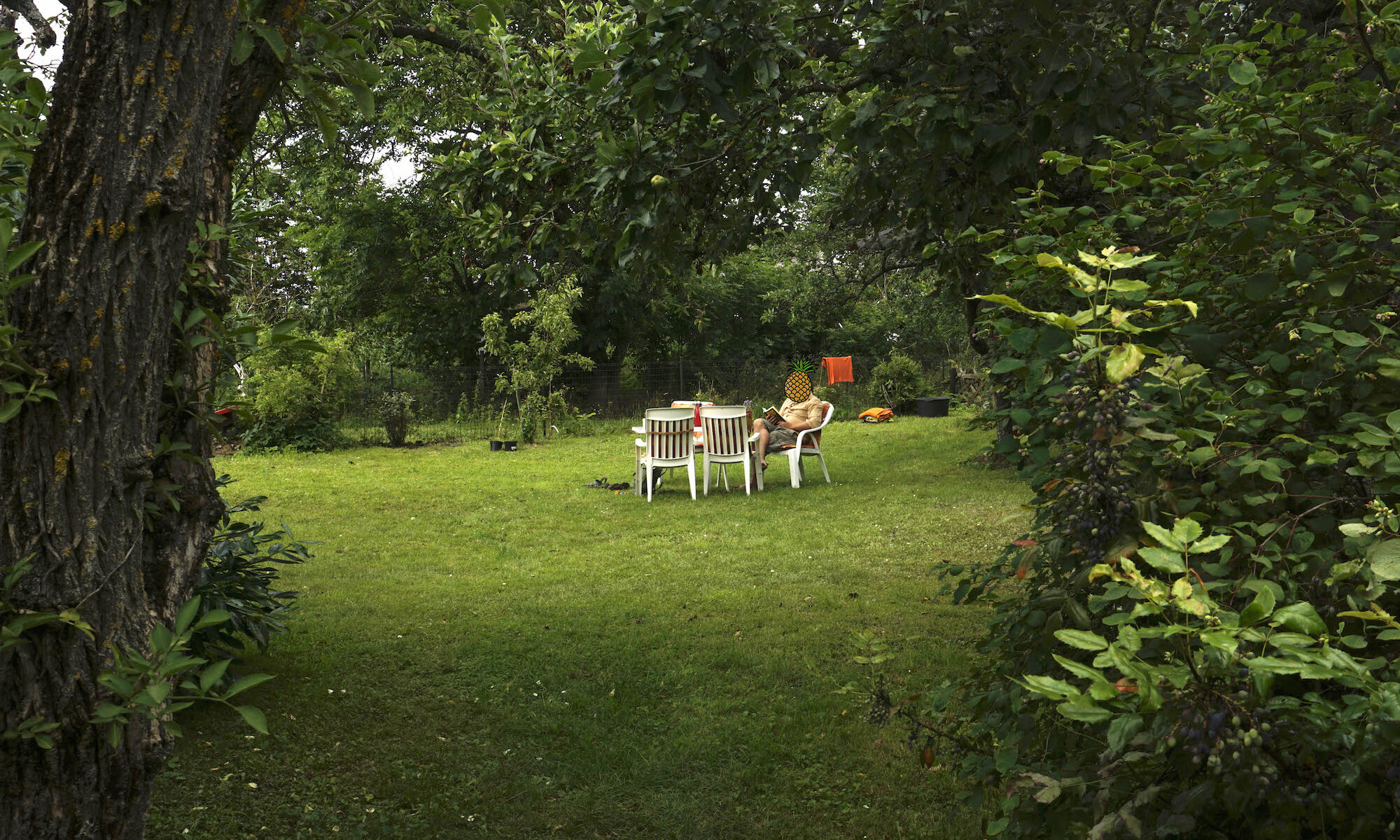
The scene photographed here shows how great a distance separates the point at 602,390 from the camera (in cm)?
1984

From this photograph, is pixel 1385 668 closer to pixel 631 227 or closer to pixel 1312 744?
pixel 1312 744

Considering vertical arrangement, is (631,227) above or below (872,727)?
above

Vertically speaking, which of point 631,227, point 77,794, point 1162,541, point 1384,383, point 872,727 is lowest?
point 872,727

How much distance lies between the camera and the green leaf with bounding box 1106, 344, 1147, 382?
1.23m

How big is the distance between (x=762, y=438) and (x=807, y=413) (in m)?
0.63

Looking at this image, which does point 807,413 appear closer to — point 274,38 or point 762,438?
A: point 762,438

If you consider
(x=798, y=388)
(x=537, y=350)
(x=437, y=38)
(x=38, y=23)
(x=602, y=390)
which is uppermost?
(x=437, y=38)

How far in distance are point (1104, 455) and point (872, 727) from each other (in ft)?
9.42

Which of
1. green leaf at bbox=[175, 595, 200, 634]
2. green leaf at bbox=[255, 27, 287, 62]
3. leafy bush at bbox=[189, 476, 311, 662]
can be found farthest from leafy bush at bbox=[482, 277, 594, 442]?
green leaf at bbox=[175, 595, 200, 634]

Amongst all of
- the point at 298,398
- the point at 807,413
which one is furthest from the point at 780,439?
the point at 298,398

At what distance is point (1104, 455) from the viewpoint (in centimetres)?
141

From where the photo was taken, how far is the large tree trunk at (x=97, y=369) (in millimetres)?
1574

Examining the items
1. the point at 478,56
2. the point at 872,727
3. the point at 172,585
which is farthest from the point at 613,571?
the point at 478,56

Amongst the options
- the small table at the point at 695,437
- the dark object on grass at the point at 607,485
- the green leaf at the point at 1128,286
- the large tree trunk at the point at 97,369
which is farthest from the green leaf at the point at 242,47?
the dark object on grass at the point at 607,485
